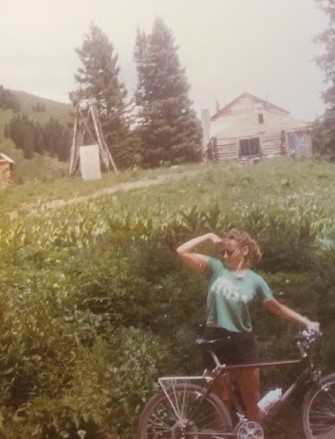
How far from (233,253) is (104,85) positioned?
3.57 feet

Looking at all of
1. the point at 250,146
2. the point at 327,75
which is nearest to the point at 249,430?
the point at 250,146

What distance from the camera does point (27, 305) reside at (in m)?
3.22

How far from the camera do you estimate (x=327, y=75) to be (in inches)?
157

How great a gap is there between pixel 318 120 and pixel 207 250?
1.10 metres

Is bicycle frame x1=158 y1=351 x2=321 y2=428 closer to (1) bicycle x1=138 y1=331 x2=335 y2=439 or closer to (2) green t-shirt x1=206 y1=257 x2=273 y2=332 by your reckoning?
(1) bicycle x1=138 y1=331 x2=335 y2=439

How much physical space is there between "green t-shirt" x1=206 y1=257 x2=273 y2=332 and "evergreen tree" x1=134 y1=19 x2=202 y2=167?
0.70m

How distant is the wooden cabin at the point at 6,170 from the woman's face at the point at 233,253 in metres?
1.15

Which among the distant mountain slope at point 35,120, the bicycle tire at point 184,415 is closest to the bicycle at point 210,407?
the bicycle tire at point 184,415

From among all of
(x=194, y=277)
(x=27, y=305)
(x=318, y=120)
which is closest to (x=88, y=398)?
(x=27, y=305)

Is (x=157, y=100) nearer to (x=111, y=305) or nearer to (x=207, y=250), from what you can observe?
(x=207, y=250)

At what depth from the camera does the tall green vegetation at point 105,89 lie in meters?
3.54

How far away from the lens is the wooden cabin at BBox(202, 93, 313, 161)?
3.81 m

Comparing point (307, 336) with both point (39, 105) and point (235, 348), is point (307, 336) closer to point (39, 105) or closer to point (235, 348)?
point (235, 348)

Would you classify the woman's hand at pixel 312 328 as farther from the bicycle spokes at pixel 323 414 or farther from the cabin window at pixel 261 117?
the cabin window at pixel 261 117
